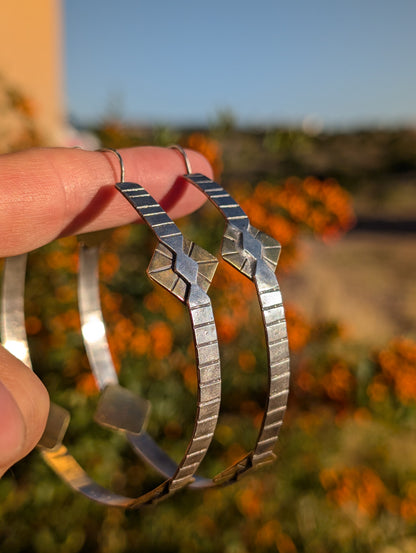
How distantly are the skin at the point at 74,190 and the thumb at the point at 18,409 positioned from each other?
0.42 meters

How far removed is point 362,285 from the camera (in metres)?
4.64

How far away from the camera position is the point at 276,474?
70.0 inches

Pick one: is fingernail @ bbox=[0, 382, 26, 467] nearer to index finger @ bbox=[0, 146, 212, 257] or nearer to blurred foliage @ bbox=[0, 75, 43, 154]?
index finger @ bbox=[0, 146, 212, 257]

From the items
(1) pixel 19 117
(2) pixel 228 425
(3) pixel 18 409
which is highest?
(3) pixel 18 409

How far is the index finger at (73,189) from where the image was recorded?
108cm

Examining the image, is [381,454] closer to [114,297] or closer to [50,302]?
[114,297]

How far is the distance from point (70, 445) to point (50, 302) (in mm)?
532

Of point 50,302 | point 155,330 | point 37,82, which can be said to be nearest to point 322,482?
point 155,330

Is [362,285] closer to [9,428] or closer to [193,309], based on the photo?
[193,309]

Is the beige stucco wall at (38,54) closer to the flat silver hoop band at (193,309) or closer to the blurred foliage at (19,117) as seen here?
the blurred foliage at (19,117)

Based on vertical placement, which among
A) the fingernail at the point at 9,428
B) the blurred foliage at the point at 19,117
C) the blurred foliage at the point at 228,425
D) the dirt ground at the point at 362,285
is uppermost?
the fingernail at the point at 9,428

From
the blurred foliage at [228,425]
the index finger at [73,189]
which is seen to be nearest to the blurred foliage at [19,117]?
the blurred foliage at [228,425]

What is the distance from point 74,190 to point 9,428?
640 millimetres

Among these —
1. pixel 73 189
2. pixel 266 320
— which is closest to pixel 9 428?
pixel 266 320
